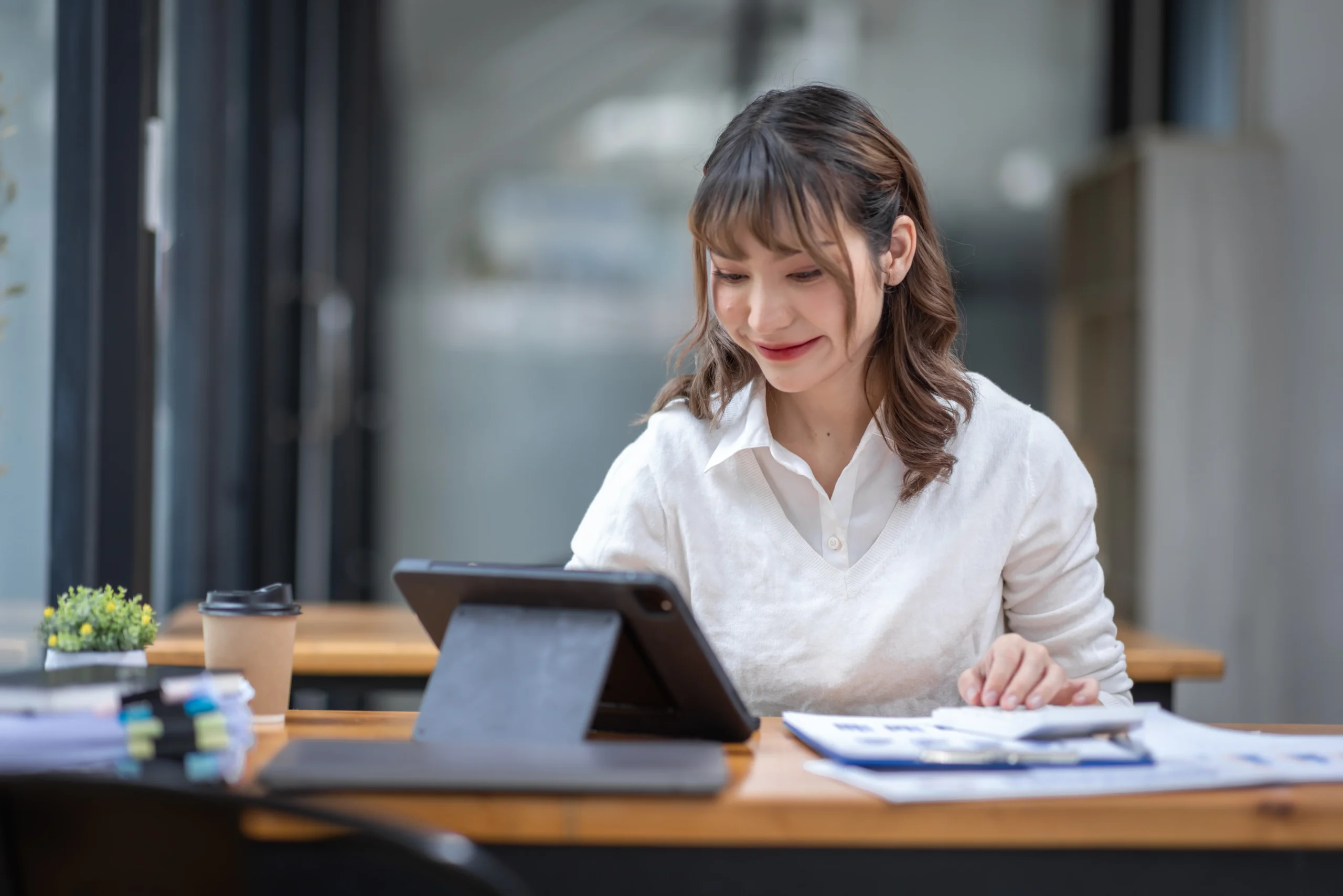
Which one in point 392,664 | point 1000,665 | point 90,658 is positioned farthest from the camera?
point 392,664

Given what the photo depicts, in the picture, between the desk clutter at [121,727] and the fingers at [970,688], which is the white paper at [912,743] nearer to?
the fingers at [970,688]

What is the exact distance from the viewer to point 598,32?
4.77 metres

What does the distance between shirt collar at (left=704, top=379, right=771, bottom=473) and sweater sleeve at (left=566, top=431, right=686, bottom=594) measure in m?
0.08

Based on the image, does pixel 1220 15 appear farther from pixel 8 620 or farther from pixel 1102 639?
pixel 8 620

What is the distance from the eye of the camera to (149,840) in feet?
2.29

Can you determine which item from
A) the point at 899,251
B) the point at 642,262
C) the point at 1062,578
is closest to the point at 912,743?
the point at 1062,578

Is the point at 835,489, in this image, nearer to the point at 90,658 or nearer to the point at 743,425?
the point at 743,425

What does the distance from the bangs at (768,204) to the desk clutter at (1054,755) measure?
1.74ft

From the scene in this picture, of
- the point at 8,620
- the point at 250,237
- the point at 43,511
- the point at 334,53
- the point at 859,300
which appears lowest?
the point at 8,620

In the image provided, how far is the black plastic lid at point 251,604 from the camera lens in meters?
1.30

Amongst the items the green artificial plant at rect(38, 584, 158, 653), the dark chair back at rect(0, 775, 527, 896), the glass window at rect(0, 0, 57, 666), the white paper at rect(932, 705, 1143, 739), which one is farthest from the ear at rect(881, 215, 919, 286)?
the glass window at rect(0, 0, 57, 666)

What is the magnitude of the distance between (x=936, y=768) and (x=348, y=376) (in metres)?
3.69

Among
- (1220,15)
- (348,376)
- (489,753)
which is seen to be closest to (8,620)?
(489,753)

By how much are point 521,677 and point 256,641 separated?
0.31 m
